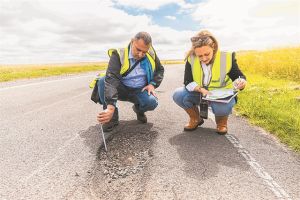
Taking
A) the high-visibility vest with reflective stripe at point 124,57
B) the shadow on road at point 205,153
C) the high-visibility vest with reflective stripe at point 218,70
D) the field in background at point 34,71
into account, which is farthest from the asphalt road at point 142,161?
the field in background at point 34,71

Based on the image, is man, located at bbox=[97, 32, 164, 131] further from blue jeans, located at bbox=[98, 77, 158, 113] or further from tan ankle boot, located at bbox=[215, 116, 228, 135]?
tan ankle boot, located at bbox=[215, 116, 228, 135]

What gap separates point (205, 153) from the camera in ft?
13.7

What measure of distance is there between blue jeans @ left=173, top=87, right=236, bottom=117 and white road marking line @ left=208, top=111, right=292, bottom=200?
400 mm

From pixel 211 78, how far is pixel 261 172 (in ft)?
5.59

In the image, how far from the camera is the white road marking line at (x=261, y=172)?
314cm

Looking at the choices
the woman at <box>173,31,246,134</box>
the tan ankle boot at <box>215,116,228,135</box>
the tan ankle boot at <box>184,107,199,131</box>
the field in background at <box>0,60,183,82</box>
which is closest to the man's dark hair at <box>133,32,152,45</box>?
the woman at <box>173,31,246,134</box>

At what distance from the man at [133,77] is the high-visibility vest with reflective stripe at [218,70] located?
0.68m

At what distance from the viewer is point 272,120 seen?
5.96 meters

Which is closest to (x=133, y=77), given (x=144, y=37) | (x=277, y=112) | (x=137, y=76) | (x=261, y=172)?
(x=137, y=76)

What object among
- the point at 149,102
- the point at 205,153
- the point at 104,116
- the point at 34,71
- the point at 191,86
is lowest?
the point at 34,71

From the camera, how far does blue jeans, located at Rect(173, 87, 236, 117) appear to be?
197 inches

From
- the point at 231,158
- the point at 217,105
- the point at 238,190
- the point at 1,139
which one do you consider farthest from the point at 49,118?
the point at 238,190

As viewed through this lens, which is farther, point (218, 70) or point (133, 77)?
point (133, 77)

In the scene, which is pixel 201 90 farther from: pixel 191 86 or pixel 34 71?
pixel 34 71
